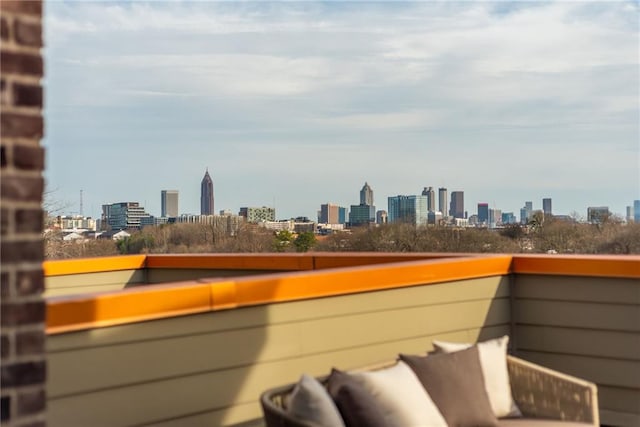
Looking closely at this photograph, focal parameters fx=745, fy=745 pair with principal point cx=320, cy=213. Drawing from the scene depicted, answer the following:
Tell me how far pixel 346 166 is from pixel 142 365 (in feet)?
170

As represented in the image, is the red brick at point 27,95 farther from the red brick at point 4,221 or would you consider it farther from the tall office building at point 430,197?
the tall office building at point 430,197

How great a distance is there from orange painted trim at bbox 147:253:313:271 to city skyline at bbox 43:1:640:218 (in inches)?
1233

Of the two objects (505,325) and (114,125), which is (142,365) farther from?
(114,125)

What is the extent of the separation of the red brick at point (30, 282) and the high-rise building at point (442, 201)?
140 ft

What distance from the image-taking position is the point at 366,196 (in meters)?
46.5

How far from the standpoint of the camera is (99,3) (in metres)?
36.5

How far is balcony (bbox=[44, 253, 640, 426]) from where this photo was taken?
A: 2.68m

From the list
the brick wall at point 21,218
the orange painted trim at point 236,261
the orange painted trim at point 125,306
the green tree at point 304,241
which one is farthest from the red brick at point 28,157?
the green tree at point 304,241

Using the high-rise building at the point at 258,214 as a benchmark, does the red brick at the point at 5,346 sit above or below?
below

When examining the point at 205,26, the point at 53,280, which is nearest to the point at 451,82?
the point at 205,26

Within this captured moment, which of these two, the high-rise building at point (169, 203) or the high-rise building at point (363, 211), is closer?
the high-rise building at point (169, 203)

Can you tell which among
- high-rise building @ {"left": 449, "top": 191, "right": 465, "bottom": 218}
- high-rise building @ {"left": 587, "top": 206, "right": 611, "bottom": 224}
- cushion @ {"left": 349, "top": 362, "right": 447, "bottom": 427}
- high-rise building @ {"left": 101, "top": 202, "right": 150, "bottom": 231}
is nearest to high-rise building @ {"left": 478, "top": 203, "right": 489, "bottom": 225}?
high-rise building @ {"left": 449, "top": 191, "right": 465, "bottom": 218}

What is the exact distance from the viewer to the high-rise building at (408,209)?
4244 cm

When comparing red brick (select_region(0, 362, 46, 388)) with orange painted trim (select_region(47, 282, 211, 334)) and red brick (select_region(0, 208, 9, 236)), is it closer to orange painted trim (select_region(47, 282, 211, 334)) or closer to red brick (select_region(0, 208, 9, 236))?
red brick (select_region(0, 208, 9, 236))
